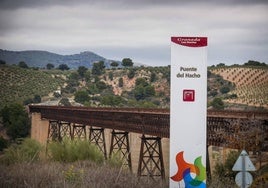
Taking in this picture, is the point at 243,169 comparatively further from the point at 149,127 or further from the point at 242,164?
the point at 149,127

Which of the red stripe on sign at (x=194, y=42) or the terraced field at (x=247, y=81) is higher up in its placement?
the terraced field at (x=247, y=81)

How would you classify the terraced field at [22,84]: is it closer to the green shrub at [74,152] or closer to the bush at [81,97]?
the bush at [81,97]

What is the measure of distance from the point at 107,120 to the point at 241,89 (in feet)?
212

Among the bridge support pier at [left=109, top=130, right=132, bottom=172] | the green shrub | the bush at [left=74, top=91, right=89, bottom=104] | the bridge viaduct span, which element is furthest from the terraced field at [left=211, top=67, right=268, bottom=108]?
the green shrub

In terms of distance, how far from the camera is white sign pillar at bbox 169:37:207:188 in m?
9.70

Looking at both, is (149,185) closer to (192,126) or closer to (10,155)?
(192,126)

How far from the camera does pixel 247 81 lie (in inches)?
4075

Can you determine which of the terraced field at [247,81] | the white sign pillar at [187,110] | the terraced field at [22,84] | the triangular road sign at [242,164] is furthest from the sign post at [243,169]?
the terraced field at [22,84]

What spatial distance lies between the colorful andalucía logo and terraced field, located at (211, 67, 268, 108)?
230ft

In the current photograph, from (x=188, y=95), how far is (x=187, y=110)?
0.24 meters

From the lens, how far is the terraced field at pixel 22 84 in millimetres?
90062

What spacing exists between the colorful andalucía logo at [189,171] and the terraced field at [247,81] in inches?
2763

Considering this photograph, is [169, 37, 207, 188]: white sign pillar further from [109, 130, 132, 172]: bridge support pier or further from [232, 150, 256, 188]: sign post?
[109, 130, 132, 172]: bridge support pier

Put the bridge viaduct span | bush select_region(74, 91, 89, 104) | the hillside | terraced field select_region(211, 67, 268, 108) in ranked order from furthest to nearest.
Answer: bush select_region(74, 91, 89, 104), the hillside, terraced field select_region(211, 67, 268, 108), the bridge viaduct span
